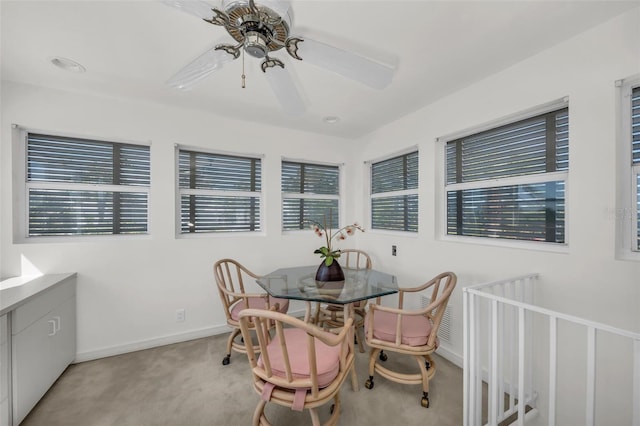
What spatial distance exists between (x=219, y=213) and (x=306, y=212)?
1159 mm

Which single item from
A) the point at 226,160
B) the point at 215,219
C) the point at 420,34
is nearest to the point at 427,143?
the point at 420,34

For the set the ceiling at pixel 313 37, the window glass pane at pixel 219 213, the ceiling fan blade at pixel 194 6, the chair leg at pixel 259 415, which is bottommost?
the chair leg at pixel 259 415

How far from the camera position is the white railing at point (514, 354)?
3.29 feet

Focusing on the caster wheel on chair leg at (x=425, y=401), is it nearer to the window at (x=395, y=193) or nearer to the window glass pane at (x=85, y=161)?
the window at (x=395, y=193)

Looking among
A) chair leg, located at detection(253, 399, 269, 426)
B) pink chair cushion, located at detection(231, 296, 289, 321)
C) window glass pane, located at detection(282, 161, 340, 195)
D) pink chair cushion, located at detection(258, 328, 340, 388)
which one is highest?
window glass pane, located at detection(282, 161, 340, 195)

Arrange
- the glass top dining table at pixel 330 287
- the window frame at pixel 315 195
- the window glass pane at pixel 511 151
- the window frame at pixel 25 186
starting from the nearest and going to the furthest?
the window glass pane at pixel 511 151 → the glass top dining table at pixel 330 287 → the window frame at pixel 25 186 → the window frame at pixel 315 195

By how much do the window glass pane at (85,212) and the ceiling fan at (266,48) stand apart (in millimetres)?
1722

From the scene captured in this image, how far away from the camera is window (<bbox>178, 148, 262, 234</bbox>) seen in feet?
9.47

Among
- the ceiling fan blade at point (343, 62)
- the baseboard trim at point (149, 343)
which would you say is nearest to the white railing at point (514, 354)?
the ceiling fan blade at point (343, 62)

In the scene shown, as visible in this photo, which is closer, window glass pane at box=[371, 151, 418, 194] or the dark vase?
the dark vase

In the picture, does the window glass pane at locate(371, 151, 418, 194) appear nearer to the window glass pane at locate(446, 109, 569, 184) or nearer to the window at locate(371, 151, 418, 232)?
the window at locate(371, 151, 418, 232)

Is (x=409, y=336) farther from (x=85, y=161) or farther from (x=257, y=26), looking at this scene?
(x=85, y=161)

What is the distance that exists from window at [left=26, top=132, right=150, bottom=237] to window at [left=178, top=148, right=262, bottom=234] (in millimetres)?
390

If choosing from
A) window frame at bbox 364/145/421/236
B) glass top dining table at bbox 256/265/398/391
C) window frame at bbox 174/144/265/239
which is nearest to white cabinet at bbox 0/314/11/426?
window frame at bbox 174/144/265/239
